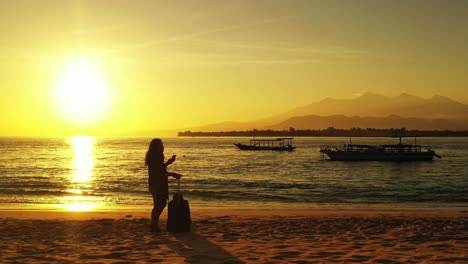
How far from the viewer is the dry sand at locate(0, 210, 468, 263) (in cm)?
871

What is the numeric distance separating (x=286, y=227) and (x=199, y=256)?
4152 mm

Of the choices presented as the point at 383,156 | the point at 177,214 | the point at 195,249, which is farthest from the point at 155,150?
the point at 383,156

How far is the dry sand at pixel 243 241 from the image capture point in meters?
8.71

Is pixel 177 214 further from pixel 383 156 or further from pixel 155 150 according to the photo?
pixel 383 156

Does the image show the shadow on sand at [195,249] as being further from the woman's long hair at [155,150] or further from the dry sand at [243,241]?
the woman's long hair at [155,150]

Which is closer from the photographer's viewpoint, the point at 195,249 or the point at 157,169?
the point at 195,249

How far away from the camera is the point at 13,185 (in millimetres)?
37656

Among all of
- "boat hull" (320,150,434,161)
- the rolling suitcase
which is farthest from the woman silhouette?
"boat hull" (320,150,434,161)

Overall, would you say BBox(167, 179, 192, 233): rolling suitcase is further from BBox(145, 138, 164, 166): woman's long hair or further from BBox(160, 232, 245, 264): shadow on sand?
BBox(145, 138, 164, 166): woman's long hair

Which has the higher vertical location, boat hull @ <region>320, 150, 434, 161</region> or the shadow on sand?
the shadow on sand

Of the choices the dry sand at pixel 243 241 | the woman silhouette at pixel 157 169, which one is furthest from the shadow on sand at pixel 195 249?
the woman silhouette at pixel 157 169

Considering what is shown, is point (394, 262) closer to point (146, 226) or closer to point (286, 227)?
point (286, 227)

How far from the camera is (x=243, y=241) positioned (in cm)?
1045

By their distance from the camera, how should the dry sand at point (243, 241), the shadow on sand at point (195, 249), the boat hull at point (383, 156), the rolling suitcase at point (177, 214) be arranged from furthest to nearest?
the boat hull at point (383, 156)
the rolling suitcase at point (177, 214)
the dry sand at point (243, 241)
the shadow on sand at point (195, 249)
